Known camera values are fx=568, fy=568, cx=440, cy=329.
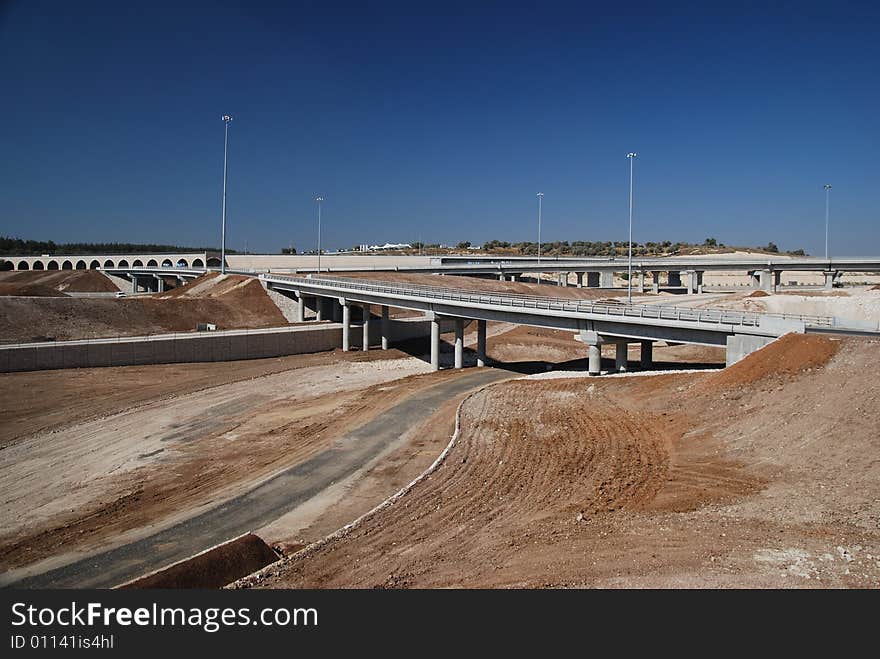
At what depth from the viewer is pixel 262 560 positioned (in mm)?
13430

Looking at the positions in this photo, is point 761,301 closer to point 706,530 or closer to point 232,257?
point 706,530

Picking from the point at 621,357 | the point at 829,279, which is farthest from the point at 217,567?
the point at 829,279

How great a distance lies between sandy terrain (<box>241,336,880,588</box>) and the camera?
37.9 ft

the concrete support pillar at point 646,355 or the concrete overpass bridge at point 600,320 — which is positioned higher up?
the concrete overpass bridge at point 600,320

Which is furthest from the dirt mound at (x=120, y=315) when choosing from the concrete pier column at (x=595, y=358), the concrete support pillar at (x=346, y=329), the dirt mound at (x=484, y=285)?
the concrete pier column at (x=595, y=358)

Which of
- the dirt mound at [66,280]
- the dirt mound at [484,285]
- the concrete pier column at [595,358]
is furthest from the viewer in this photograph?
the dirt mound at [66,280]

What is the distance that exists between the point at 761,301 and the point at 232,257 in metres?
87.9

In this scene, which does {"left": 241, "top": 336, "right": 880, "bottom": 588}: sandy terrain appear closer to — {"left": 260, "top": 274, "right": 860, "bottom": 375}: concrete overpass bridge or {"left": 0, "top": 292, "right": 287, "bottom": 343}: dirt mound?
{"left": 260, "top": 274, "right": 860, "bottom": 375}: concrete overpass bridge

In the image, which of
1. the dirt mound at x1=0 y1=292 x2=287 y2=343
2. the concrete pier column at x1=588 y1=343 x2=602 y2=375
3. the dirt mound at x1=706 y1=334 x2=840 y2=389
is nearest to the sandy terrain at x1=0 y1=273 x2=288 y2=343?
the dirt mound at x1=0 y1=292 x2=287 y2=343

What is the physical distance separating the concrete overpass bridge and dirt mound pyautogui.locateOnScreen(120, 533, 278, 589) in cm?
2411

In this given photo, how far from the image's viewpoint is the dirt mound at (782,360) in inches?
922

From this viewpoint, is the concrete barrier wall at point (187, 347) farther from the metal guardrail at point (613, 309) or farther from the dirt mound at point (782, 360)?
the dirt mound at point (782, 360)

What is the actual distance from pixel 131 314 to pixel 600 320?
47438 millimetres

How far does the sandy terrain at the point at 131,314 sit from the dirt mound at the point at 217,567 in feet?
147
